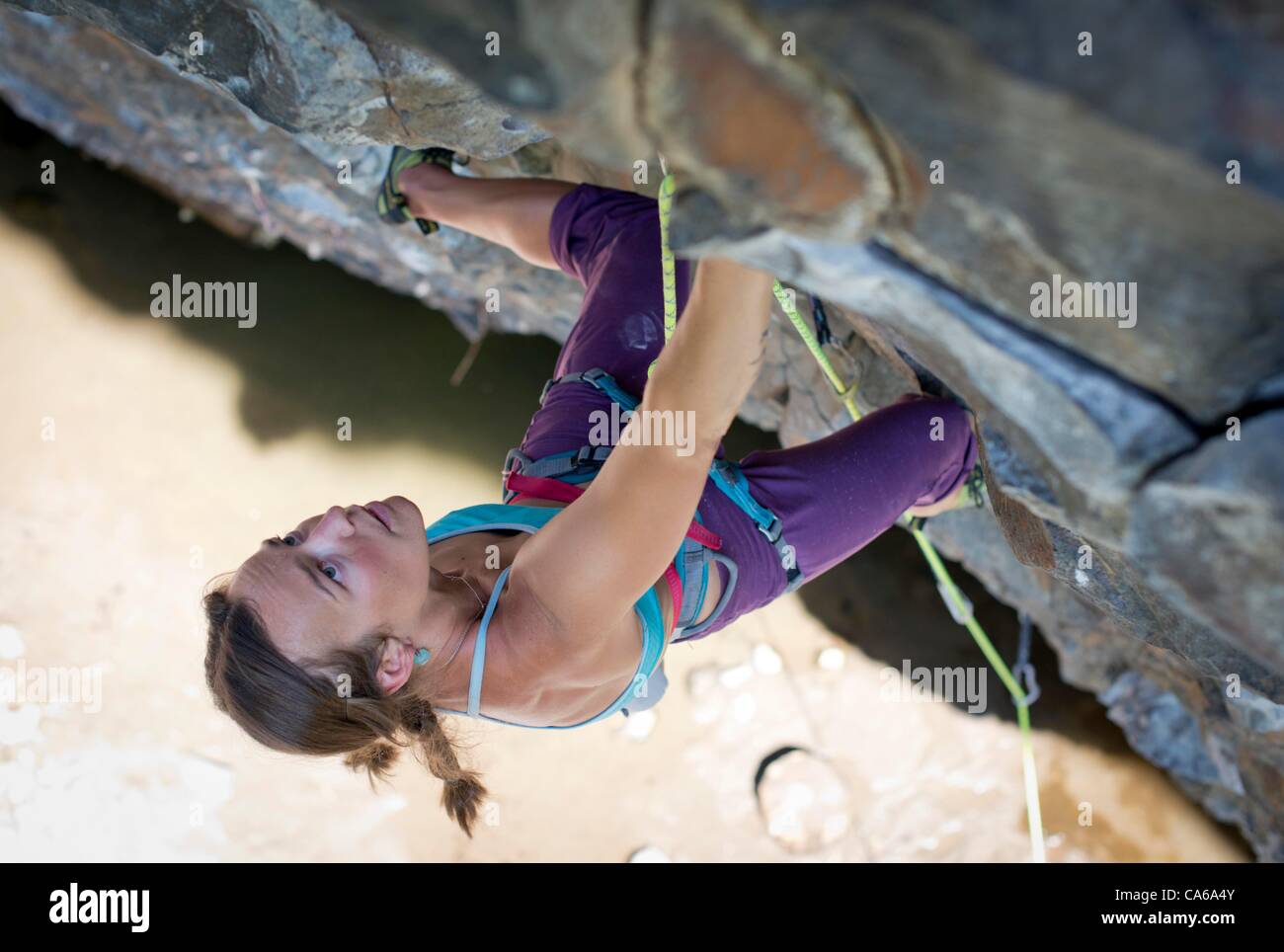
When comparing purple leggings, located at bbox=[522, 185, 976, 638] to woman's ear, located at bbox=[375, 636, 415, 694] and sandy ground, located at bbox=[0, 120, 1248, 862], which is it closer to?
woman's ear, located at bbox=[375, 636, 415, 694]

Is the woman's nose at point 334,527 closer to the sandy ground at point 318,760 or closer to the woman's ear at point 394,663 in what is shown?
the woman's ear at point 394,663

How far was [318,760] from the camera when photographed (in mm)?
2797

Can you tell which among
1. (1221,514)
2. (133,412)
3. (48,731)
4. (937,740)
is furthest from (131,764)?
(1221,514)

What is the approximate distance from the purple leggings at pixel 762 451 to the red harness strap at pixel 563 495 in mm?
47

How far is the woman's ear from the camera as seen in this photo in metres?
1.29

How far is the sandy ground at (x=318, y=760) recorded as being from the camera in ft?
9.19

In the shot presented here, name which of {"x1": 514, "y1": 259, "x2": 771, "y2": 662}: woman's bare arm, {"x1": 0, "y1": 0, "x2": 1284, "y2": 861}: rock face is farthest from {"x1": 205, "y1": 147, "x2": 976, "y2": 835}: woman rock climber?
{"x1": 0, "y1": 0, "x2": 1284, "y2": 861}: rock face

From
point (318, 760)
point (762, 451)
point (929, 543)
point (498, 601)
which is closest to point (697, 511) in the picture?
point (762, 451)

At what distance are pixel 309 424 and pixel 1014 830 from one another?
2544 millimetres

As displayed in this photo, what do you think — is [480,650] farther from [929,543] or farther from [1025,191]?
[929,543]

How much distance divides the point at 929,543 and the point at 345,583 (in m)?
1.78

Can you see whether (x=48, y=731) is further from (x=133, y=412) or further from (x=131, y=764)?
(x=133, y=412)

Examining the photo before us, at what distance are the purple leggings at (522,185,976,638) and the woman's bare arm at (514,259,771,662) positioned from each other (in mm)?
357
